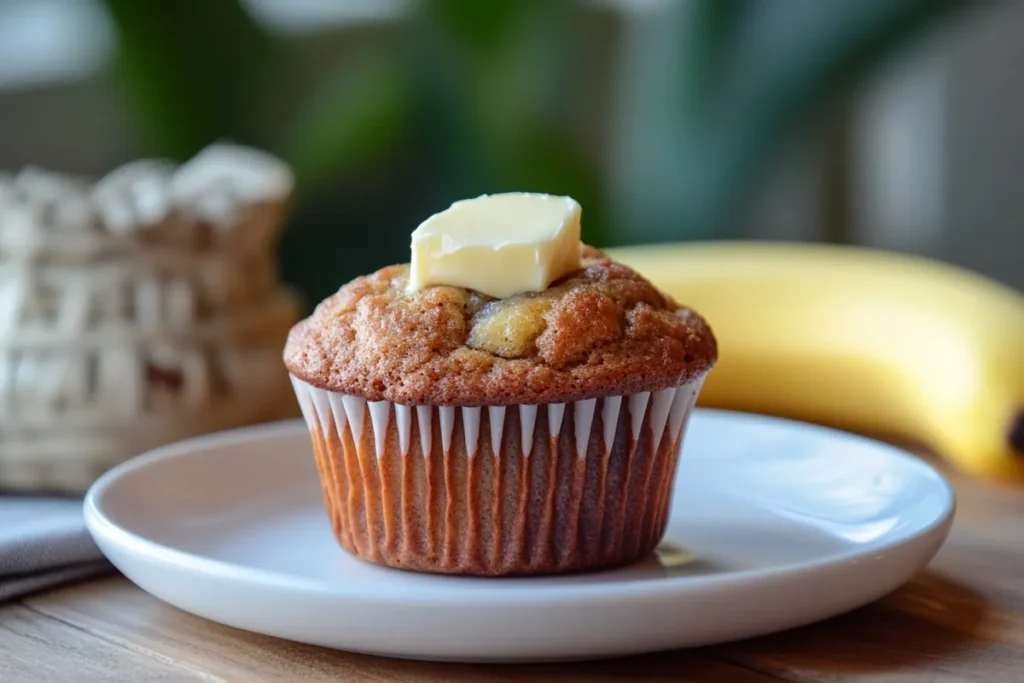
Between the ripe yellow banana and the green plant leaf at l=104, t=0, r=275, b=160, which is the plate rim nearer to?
the ripe yellow banana

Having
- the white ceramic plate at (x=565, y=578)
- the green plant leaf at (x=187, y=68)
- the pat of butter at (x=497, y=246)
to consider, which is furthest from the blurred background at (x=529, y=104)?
the pat of butter at (x=497, y=246)

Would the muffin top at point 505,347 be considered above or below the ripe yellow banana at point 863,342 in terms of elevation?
above

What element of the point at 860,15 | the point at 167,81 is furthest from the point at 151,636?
the point at 860,15

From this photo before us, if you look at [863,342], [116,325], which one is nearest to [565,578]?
[116,325]

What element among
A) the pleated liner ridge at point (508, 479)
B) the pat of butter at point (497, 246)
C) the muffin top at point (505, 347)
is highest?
the pat of butter at point (497, 246)

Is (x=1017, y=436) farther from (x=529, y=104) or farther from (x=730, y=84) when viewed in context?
(x=529, y=104)

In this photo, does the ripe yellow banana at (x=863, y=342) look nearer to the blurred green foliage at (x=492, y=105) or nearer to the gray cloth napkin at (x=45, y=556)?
the blurred green foliage at (x=492, y=105)

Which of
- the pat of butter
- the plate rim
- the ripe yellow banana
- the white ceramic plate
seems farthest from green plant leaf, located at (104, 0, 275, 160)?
the plate rim
